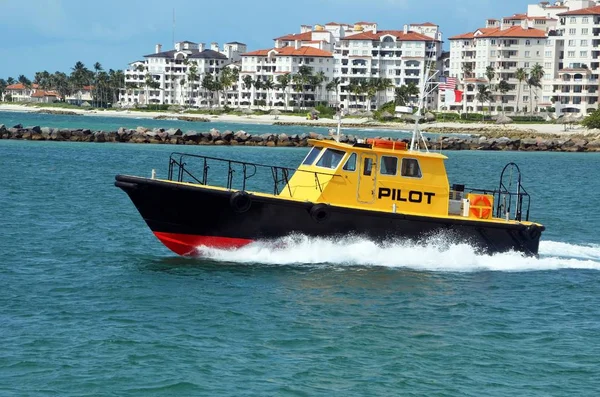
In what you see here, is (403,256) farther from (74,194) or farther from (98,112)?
(98,112)

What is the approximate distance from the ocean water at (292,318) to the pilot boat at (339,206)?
0.30 meters

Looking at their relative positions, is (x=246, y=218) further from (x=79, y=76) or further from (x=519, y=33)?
(x=79, y=76)

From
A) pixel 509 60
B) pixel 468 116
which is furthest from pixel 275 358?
pixel 509 60

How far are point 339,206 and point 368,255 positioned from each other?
115cm

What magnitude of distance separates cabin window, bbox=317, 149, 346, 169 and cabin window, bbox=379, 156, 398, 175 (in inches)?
31.5

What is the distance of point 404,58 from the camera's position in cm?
15100

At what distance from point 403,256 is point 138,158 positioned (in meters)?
34.9

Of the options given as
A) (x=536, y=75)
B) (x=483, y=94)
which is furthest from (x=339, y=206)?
(x=536, y=75)

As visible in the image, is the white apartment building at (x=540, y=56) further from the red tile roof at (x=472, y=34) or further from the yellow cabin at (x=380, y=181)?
the yellow cabin at (x=380, y=181)

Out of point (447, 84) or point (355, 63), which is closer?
point (447, 84)

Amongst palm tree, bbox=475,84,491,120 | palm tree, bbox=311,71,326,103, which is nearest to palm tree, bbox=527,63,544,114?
palm tree, bbox=475,84,491,120

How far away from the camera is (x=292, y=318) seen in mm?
15242

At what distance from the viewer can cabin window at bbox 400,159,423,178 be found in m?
19.6

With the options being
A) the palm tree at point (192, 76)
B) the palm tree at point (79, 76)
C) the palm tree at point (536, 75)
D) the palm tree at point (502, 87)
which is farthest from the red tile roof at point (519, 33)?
the palm tree at point (79, 76)
